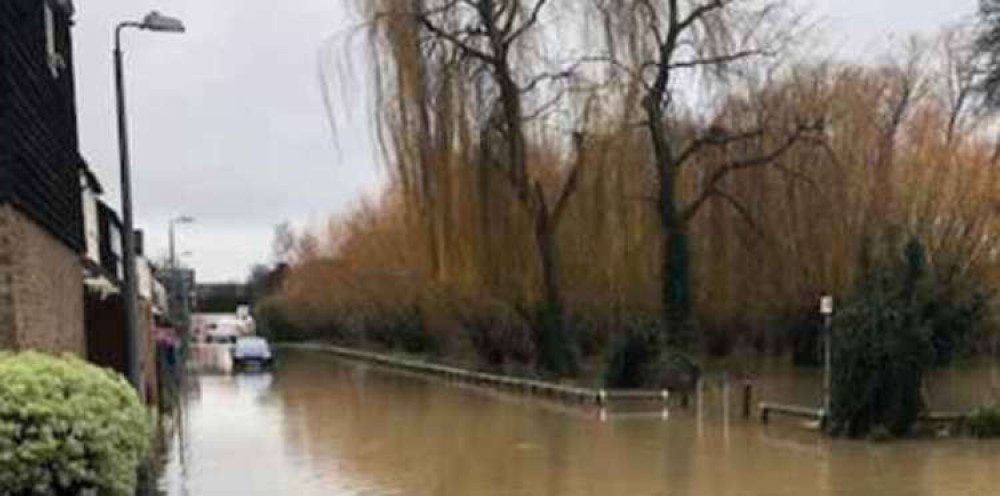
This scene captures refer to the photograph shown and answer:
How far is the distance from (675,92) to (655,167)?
201 centimetres

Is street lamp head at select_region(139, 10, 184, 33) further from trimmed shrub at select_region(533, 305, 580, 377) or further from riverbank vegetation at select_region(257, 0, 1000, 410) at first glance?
trimmed shrub at select_region(533, 305, 580, 377)

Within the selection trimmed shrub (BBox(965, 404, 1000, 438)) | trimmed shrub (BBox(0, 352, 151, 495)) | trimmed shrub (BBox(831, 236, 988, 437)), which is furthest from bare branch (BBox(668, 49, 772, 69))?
trimmed shrub (BBox(0, 352, 151, 495))

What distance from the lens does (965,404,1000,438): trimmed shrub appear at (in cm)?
2570

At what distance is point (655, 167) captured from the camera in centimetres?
3834

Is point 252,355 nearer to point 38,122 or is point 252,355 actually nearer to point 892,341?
point 892,341

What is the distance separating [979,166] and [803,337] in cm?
778

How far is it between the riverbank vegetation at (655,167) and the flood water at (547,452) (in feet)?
10.2

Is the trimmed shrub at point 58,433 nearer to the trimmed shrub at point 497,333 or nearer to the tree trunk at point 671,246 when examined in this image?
the tree trunk at point 671,246

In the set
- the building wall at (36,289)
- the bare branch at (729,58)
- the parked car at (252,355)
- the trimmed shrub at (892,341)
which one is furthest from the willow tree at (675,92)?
the parked car at (252,355)

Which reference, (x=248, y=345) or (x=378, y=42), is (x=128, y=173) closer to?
(x=378, y=42)

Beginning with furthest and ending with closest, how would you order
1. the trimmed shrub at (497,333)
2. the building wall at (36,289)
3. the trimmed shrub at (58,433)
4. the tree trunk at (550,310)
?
1. the trimmed shrub at (497,333)
2. the tree trunk at (550,310)
3. the building wall at (36,289)
4. the trimmed shrub at (58,433)

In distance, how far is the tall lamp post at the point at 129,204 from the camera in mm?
19031

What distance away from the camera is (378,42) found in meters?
35.4

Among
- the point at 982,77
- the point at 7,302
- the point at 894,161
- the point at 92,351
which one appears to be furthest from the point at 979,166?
the point at 7,302
